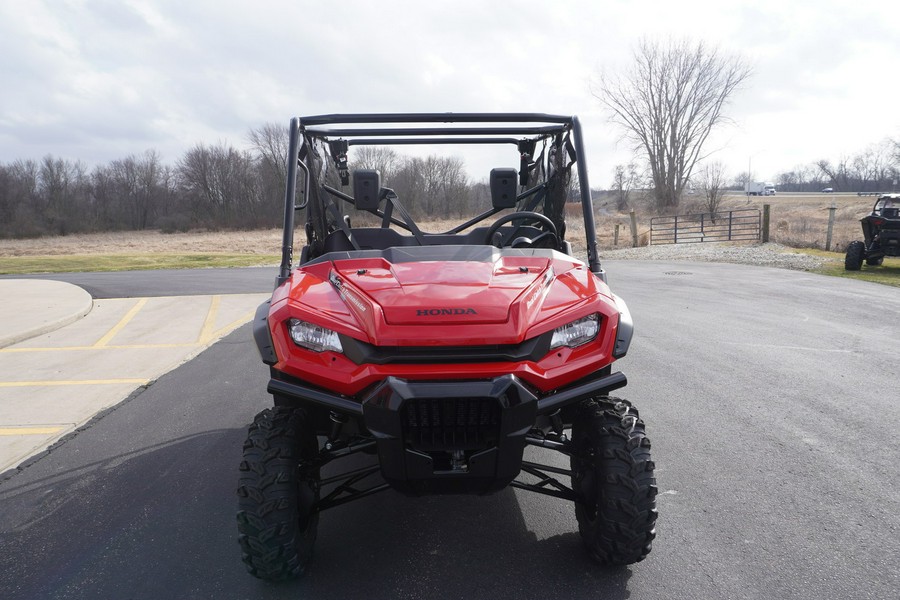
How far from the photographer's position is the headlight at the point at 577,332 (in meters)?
2.34

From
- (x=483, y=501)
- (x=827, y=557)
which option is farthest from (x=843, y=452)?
(x=483, y=501)

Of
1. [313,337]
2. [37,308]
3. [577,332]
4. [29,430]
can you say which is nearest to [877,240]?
[577,332]

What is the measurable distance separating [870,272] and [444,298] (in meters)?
14.9

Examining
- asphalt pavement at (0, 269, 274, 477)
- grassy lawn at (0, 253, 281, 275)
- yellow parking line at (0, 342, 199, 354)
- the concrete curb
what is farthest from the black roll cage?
grassy lawn at (0, 253, 281, 275)

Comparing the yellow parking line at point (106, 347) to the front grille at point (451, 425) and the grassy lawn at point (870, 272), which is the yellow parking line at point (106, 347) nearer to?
the front grille at point (451, 425)

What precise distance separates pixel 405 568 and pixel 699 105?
4701 centimetres

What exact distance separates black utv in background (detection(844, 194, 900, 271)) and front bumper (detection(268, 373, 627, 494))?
14.5 metres

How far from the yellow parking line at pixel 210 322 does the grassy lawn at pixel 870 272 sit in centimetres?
1228

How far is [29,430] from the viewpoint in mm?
4492

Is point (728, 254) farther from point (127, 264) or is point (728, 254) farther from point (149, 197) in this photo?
Result: point (149, 197)

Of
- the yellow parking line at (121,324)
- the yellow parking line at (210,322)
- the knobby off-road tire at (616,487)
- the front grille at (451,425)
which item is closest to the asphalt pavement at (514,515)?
the knobby off-road tire at (616,487)

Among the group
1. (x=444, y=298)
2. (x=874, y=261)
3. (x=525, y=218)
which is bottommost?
(x=874, y=261)

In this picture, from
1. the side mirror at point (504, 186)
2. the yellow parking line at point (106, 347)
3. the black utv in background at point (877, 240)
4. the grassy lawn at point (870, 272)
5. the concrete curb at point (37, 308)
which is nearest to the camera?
the side mirror at point (504, 186)

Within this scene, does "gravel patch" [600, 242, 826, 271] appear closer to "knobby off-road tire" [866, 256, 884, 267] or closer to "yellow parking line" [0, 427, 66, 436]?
"knobby off-road tire" [866, 256, 884, 267]
